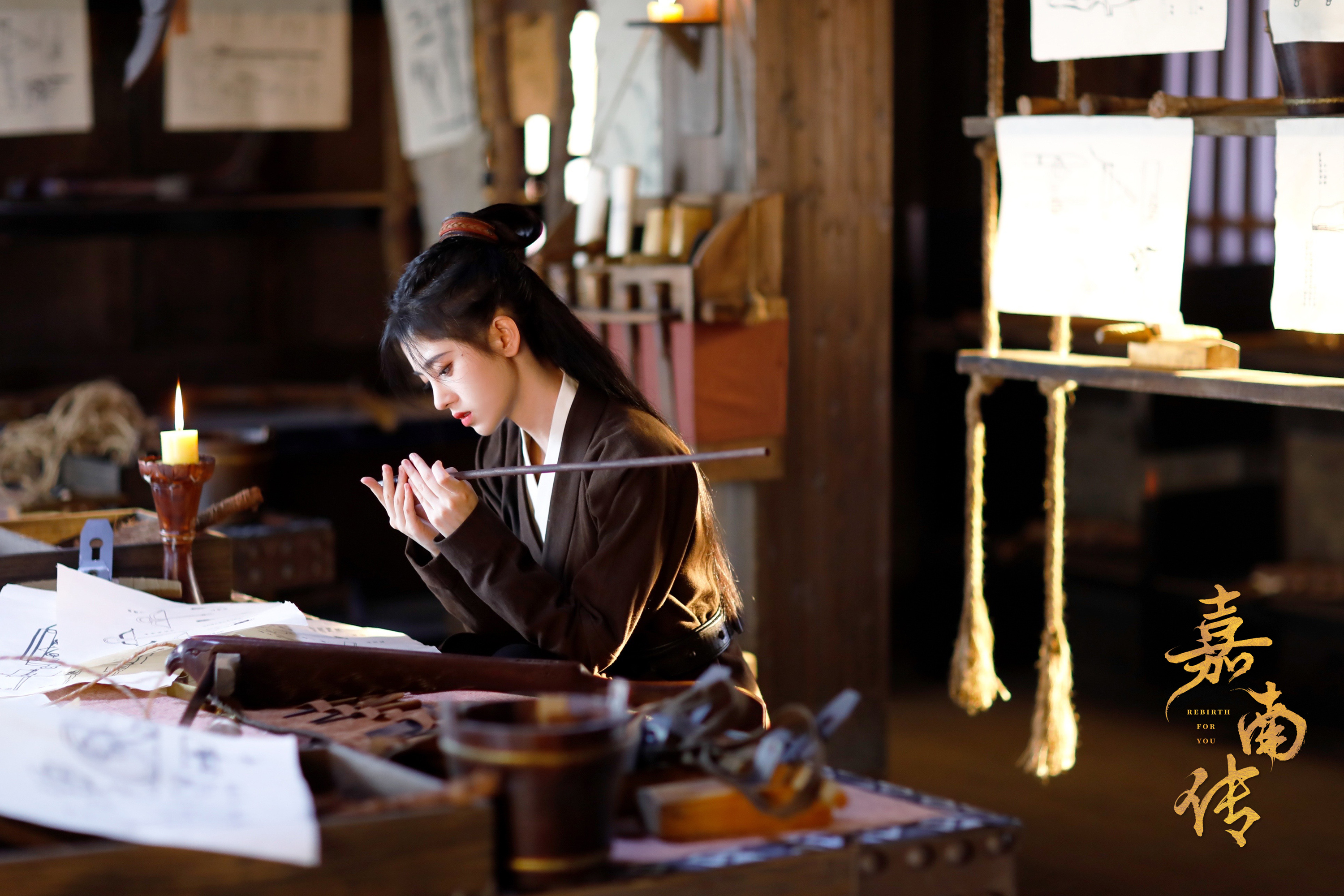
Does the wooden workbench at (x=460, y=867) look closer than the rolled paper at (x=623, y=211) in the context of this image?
Yes

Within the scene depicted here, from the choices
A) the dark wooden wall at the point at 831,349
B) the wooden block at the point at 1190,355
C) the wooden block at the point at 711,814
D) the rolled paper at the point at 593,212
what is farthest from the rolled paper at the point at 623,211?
the wooden block at the point at 711,814

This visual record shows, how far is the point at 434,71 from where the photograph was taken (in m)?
5.80

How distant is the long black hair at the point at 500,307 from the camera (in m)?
2.65

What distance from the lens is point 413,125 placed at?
5.86m

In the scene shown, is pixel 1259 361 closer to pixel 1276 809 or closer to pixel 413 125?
pixel 1276 809

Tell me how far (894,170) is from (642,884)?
6.41 m

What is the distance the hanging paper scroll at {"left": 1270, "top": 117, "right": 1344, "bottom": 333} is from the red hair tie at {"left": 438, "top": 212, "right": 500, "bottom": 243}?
1.42 metres

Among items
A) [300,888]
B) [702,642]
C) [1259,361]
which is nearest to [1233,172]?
[1259,361]

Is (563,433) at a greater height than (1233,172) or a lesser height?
lesser

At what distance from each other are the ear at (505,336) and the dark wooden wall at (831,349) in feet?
6.30

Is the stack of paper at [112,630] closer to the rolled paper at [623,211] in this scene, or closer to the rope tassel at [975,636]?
the rope tassel at [975,636]

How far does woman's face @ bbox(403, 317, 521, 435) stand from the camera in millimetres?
2654

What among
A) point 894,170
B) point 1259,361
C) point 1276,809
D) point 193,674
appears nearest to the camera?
point 193,674

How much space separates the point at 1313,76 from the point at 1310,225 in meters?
0.27
